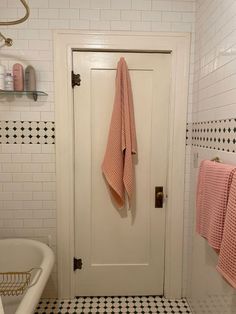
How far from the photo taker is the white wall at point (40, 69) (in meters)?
1.75

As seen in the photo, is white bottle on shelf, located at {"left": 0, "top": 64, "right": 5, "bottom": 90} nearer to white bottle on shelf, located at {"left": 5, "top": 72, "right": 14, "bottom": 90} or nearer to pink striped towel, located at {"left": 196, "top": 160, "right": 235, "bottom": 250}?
white bottle on shelf, located at {"left": 5, "top": 72, "right": 14, "bottom": 90}

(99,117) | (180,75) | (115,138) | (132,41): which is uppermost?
(132,41)

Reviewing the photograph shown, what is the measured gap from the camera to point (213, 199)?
122 centimetres

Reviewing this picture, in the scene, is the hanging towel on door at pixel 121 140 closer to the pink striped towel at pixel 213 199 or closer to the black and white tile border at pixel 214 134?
the black and white tile border at pixel 214 134

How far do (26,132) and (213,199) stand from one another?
4.62 ft

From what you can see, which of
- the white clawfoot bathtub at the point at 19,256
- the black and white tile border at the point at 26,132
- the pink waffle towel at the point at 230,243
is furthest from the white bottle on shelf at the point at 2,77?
the pink waffle towel at the point at 230,243

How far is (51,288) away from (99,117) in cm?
146

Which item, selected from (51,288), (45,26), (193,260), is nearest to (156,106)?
(45,26)

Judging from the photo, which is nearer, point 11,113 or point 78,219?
point 11,113

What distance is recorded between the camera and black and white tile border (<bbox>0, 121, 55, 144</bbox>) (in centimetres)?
182

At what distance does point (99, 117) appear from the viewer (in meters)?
1.87

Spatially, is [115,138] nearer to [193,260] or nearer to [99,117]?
[99,117]

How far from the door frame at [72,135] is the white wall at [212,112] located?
10 cm

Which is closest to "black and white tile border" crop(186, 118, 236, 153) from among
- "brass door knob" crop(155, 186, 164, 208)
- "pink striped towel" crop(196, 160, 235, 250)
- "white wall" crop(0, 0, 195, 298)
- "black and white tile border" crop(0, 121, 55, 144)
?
"pink striped towel" crop(196, 160, 235, 250)
